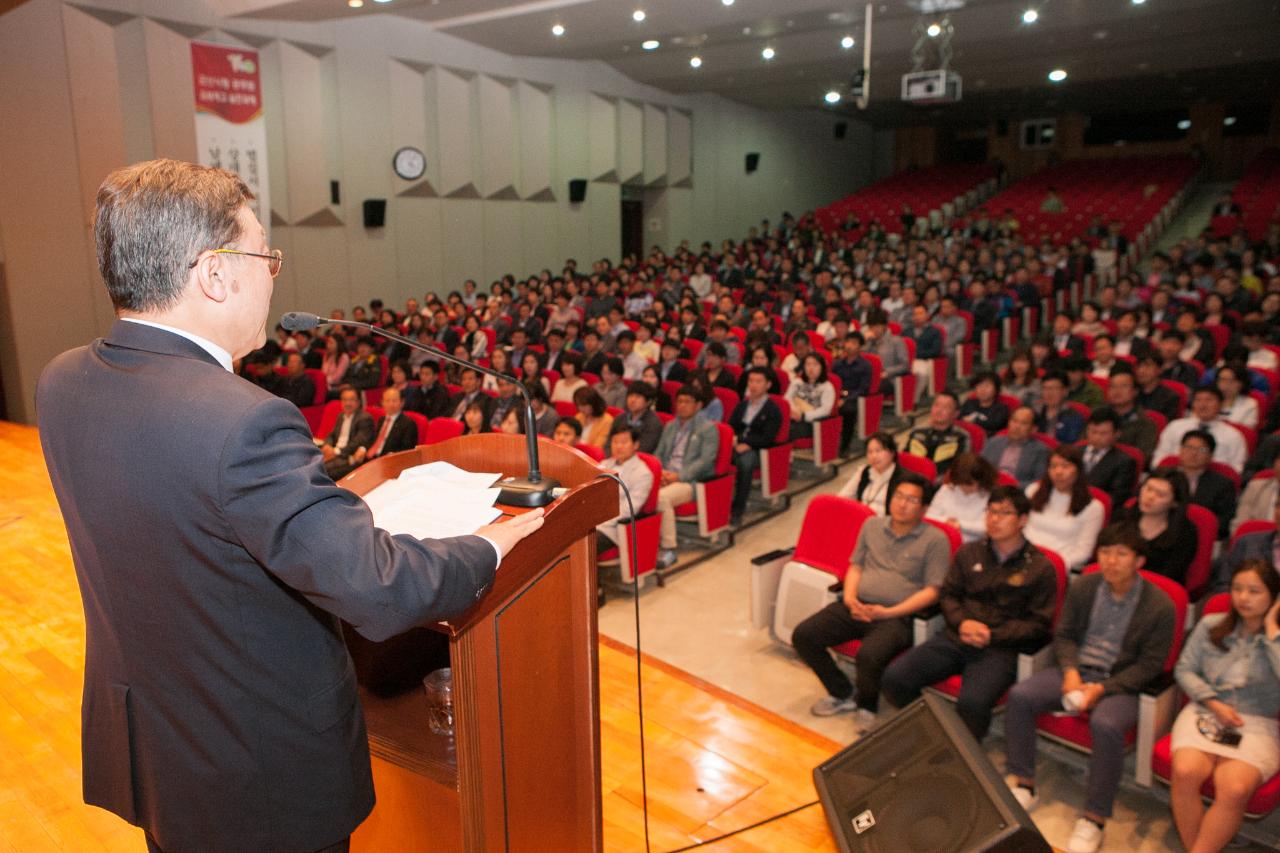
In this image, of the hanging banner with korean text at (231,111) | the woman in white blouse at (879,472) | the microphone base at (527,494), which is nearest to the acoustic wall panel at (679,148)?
the hanging banner with korean text at (231,111)

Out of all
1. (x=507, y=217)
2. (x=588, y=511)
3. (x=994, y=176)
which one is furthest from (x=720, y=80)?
(x=588, y=511)

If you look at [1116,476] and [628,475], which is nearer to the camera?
[1116,476]

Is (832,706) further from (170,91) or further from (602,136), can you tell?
(602,136)

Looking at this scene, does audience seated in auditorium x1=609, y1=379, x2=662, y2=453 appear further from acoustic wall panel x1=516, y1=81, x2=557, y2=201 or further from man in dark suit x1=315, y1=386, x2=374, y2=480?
acoustic wall panel x1=516, y1=81, x2=557, y2=201

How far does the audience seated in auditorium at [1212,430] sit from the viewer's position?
14.6 feet

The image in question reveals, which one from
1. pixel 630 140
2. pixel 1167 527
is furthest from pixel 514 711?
pixel 630 140

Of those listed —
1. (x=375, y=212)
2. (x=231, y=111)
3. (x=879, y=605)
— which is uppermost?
(x=231, y=111)

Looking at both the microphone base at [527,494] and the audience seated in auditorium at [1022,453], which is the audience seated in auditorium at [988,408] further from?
the microphone base at [527,494]

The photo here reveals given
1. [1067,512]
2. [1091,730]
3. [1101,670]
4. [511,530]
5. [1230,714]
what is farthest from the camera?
[1067,512]

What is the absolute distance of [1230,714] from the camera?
2.46 m

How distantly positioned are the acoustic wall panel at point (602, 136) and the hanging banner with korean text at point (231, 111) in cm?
492

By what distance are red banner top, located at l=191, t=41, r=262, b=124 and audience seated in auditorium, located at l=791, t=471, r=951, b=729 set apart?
843 centimetres

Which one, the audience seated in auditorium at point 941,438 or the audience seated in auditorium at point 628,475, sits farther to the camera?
the audience seated in auditorium at point 941,438

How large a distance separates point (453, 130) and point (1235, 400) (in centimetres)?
919
